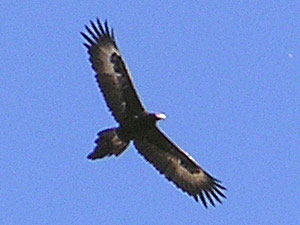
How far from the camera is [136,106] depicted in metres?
24.4

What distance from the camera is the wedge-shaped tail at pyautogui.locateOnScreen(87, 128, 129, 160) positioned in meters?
23.8

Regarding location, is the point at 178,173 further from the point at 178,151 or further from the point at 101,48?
the point at 101,48

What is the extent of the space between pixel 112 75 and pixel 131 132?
4.78 feet

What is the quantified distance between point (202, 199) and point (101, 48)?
3.92 m

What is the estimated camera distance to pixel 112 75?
82.1 ft

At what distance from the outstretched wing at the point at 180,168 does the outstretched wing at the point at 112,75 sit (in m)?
0.94

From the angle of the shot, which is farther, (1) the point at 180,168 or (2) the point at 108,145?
(1) the point at 180,168

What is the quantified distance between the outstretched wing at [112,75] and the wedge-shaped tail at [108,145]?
1.49 feet

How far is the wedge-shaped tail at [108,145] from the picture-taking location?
23.8 meters

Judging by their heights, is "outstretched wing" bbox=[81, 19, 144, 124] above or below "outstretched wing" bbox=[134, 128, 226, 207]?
above

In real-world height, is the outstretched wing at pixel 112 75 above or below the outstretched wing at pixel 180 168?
above

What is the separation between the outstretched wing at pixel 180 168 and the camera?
25.2m

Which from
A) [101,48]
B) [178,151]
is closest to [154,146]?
[178,151]

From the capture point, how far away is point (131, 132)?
79.7 feet
